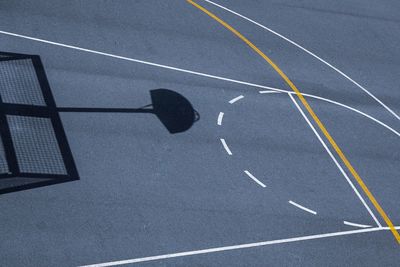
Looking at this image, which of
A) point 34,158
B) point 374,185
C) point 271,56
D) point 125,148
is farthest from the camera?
point 271,56

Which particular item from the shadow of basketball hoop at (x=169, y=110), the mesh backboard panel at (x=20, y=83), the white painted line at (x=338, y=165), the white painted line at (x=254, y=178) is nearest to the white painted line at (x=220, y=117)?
the shadow of basketball hoop at (x=169, y=110)

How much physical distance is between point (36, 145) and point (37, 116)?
1308 mm

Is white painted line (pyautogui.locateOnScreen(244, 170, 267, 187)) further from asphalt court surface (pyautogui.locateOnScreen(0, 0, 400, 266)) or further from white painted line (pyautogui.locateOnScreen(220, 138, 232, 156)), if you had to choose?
white painted line (pyautogui.locateOnScreen(220, 138, 232, 156))

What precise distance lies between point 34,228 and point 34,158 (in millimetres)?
2616

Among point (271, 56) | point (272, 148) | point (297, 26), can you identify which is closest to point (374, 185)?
point (272, 148)

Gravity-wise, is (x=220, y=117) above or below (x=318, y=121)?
above

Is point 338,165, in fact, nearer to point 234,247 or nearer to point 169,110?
point 234,247

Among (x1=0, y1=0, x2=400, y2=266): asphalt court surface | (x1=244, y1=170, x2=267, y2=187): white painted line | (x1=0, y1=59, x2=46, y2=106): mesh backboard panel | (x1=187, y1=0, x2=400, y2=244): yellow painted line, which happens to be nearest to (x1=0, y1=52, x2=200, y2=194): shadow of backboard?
(x1=0, y1=59, x2=46, y2=106): mesh backboard panel

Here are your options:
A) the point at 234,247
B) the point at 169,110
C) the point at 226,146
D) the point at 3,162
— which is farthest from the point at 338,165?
the point at 3,162

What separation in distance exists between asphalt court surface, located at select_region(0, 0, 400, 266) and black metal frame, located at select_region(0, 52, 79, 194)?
0.81ft

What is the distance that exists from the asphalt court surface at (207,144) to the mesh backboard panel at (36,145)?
23.6 inches

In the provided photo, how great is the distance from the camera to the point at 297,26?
27.7 metres

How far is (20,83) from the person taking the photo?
20.2m

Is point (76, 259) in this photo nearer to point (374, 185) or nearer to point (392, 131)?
point (374, 185)
